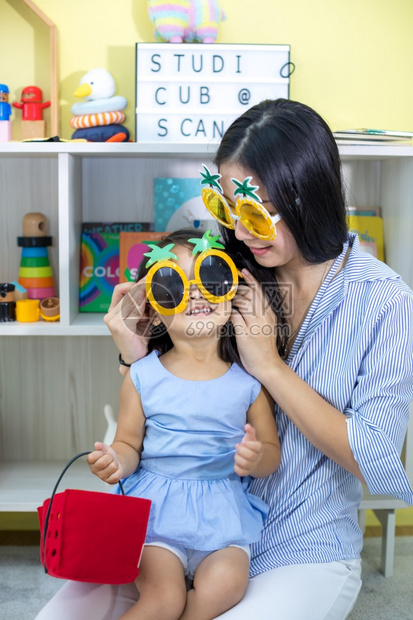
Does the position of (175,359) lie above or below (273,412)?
above

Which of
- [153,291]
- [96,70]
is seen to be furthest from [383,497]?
[96,70]

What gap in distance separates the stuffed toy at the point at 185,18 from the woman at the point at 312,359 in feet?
2.80

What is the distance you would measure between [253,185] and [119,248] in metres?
1.03

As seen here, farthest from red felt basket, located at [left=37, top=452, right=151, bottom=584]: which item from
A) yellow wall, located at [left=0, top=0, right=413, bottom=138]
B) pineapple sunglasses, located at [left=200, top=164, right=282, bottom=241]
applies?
yellow wall, located at [left=0, top=0, right=413, bottom=138]

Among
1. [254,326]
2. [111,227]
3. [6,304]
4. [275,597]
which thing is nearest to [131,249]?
[111,227]

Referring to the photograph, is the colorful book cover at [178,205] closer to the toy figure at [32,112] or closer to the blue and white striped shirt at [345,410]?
the toy figure at [32,112]

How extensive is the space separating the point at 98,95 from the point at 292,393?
51.8 inches

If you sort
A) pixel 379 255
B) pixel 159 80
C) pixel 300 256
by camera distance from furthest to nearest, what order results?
1. pixel 379 255
2. pixel 159 80
3. pixel 300 256

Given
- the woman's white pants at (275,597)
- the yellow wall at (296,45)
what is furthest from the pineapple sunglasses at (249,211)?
the yellow wall at (296,45)

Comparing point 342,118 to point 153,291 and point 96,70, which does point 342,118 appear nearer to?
point 96,70

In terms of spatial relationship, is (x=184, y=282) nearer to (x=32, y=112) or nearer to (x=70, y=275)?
(x=70, y=275)

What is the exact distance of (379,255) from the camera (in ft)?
7.29

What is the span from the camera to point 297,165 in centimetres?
125

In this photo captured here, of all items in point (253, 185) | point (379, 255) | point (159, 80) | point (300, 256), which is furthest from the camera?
point (379, 255)
